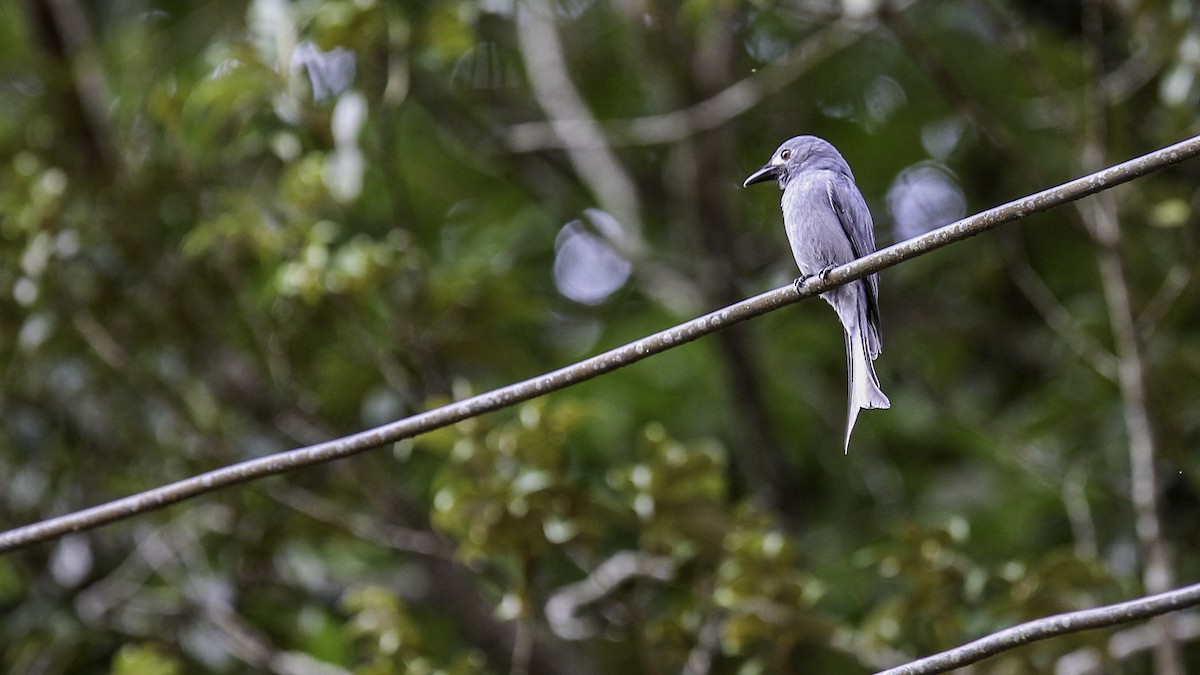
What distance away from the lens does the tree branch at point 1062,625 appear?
220 centimetres

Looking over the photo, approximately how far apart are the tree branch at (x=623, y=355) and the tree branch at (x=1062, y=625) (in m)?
0.67

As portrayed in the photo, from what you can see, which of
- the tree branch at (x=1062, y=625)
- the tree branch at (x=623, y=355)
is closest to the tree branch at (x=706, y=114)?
the tree branch at (x=623, y=355)

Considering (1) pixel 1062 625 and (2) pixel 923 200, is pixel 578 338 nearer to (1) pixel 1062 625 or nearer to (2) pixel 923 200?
(2) pixel 923 200

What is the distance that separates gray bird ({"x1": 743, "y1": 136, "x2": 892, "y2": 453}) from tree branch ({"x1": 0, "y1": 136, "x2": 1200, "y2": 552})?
0.70 feet

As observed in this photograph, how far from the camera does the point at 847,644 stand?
14.5 ft

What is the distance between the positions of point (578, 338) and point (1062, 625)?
4411 millimetres

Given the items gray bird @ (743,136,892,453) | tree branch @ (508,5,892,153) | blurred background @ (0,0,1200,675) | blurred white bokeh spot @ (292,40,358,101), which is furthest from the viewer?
tree branch @ (508,5,892,153)

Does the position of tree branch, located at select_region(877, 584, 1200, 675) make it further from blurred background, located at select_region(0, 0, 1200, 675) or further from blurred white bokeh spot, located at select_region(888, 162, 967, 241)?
blurred white bokeh spot, located at select_region(888, 162, 967, 241)

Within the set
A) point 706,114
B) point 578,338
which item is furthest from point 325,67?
point 578,338

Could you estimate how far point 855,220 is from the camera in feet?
11.3

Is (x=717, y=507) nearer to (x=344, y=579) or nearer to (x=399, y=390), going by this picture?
(x=399, y=390)

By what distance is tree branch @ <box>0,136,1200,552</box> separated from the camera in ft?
7.14

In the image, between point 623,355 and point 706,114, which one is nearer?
point 623,355

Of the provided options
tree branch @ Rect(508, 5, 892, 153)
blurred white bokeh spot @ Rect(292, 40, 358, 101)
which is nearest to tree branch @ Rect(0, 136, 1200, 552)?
blurred white bokeh spot @ Rect(292, 40, 358, 101)
